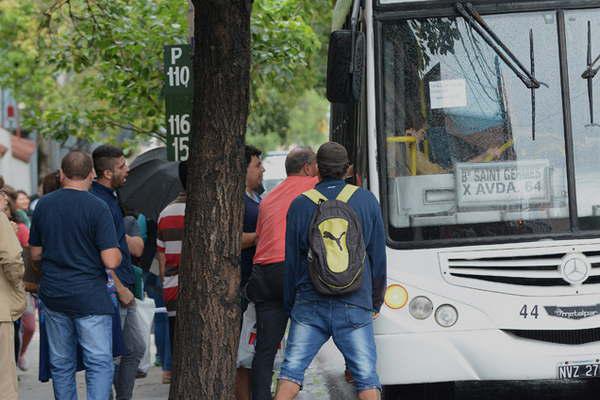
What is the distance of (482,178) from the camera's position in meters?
8.58

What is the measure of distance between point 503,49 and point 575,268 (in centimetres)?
147

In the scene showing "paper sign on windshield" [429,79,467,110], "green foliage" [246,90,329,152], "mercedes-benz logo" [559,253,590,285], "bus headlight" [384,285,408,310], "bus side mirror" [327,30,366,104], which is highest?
"green foliage" [246,90,329,152]

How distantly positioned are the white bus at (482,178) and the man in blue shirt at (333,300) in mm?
713

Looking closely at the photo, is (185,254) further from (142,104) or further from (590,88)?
(142,104)

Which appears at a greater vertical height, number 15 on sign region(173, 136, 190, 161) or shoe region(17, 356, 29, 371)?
number 15 on sign region(173, 136, 190, 161)

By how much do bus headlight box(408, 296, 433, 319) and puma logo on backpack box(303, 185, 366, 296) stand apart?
999 millimetres

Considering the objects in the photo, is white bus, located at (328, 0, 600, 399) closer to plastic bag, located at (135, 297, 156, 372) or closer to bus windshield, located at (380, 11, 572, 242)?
bus windshield, located at (380, 11, 572, 242)

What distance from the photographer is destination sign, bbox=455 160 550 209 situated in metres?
8.54

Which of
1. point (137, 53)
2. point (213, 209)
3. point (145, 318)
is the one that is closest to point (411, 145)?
point (213, 209)

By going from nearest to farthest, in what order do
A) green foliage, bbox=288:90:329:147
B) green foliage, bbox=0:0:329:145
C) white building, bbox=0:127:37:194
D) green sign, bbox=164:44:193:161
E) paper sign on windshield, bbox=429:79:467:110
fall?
paper sign on windshield, bbox=429:79:467:110 < green sign, bbox=164:44:193:161 < green foliage, bbox=0:0:329:145 < white building, bbox=0:127:37:194 < green foliage, bbox=288:90:329:147

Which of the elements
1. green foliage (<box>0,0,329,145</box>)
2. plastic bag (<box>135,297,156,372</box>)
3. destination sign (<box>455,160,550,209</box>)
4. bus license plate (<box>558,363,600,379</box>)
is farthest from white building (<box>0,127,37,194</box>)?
bus license plate (<box>558,363,600,379</box>)

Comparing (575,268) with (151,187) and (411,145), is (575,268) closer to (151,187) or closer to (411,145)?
(411,145)

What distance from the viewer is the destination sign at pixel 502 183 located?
854 cm

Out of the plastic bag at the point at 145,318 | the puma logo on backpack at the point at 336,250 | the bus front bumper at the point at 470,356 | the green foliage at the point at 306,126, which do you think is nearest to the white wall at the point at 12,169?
the green foliage at the point at 306,126
